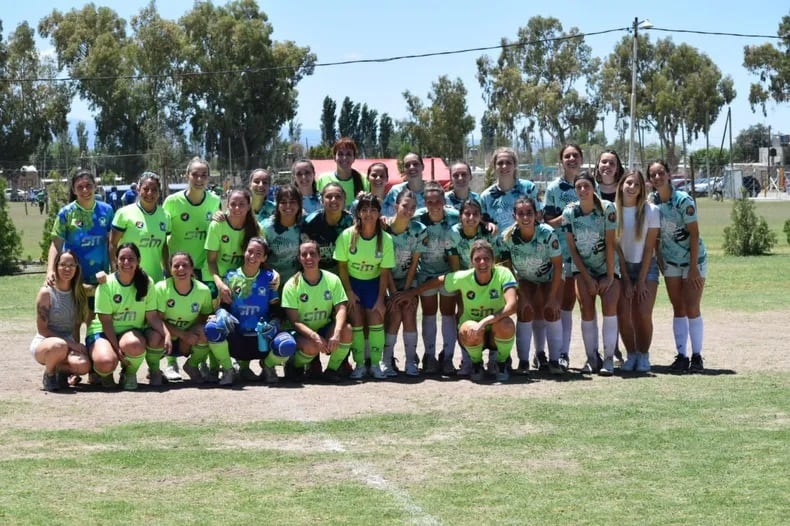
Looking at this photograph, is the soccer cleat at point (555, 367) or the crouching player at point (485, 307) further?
the soccer cleat at point (555, 367)

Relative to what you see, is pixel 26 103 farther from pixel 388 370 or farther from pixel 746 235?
pixel 388 370

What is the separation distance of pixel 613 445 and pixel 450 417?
134 centimetres

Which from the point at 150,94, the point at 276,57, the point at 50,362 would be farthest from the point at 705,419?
the point at 150,94

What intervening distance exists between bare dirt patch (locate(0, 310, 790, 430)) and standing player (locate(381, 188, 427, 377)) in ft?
1.24

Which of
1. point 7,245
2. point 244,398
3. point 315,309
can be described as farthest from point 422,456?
point 7,245

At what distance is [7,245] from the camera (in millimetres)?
22172

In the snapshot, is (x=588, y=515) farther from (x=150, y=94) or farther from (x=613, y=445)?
(x=150, y=94)

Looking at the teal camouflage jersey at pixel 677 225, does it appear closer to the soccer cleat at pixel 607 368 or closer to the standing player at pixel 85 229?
the soccer cleat at pixel 607 368

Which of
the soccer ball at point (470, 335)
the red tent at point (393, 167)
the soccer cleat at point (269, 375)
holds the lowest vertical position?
the soccer cleat at point (269, 375)

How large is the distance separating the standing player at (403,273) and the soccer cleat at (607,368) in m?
1.58

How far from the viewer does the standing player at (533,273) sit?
9281mm

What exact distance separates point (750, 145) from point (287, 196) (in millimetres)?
91706

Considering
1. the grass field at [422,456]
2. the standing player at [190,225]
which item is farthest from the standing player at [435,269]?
the standing player at [190,225]

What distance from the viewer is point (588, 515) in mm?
5258
